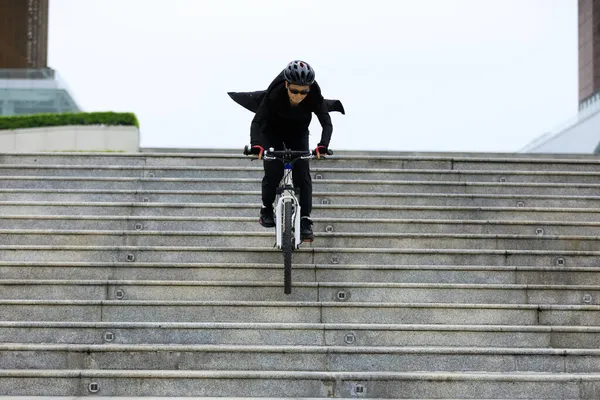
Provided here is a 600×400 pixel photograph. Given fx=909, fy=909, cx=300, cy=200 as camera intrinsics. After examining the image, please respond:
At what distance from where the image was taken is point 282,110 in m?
8.78

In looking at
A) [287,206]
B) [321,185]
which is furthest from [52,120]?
[287,206]

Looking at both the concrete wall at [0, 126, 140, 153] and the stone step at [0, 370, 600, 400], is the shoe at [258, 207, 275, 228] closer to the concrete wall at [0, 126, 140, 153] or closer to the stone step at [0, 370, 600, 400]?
the stone step at [0, 370, 600, 400]

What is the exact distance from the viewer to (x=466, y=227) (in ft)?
34.0

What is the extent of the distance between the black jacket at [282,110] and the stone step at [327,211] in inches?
74.4

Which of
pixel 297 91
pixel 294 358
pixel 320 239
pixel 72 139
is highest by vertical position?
pixel 72 139

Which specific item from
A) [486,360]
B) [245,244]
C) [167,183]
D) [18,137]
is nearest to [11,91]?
[18,137]

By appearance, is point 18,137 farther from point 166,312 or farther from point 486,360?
point 486,360

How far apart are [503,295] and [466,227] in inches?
63.7

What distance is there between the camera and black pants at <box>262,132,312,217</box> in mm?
8820

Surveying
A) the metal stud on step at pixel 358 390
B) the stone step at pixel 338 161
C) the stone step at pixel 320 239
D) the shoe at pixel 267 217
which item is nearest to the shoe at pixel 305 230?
the shoe at pixel 267 217

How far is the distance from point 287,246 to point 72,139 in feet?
36.1

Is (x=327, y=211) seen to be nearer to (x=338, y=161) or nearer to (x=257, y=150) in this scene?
(x=338, y=161)

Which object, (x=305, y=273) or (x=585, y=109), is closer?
(x=305, y=273)

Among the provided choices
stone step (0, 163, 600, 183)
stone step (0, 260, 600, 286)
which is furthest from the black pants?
stone step (0, 163, 600, 183)
